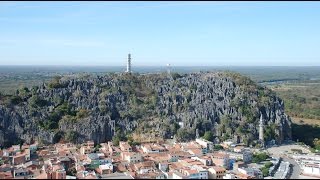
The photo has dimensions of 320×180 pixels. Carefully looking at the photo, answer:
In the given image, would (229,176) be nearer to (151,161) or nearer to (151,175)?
(151,175)

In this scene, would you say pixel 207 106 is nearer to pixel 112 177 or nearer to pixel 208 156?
pixel 208 156

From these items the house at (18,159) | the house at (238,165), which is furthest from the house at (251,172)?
the house at (18,159)

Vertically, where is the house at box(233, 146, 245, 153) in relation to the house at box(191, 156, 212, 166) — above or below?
below

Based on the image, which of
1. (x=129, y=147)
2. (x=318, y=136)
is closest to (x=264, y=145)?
(x=318, y=136)

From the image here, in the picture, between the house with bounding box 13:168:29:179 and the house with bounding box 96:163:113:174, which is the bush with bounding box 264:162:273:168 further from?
the house with bounding box 13:168:29:179

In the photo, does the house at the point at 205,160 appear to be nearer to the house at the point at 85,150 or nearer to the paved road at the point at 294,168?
the paved road at the point at 294,168

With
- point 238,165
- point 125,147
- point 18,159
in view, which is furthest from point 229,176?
point 18,159

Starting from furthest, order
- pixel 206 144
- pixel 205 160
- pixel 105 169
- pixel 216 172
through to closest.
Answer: pixel 206 144 → pixel 205 160 → pixel 105 169 → pixel 216 172

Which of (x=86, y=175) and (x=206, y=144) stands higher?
(x=86, y=175)

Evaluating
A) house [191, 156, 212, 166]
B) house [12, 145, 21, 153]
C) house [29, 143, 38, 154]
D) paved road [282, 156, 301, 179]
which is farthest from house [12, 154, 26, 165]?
paved road [282, 156, 301, 179]
